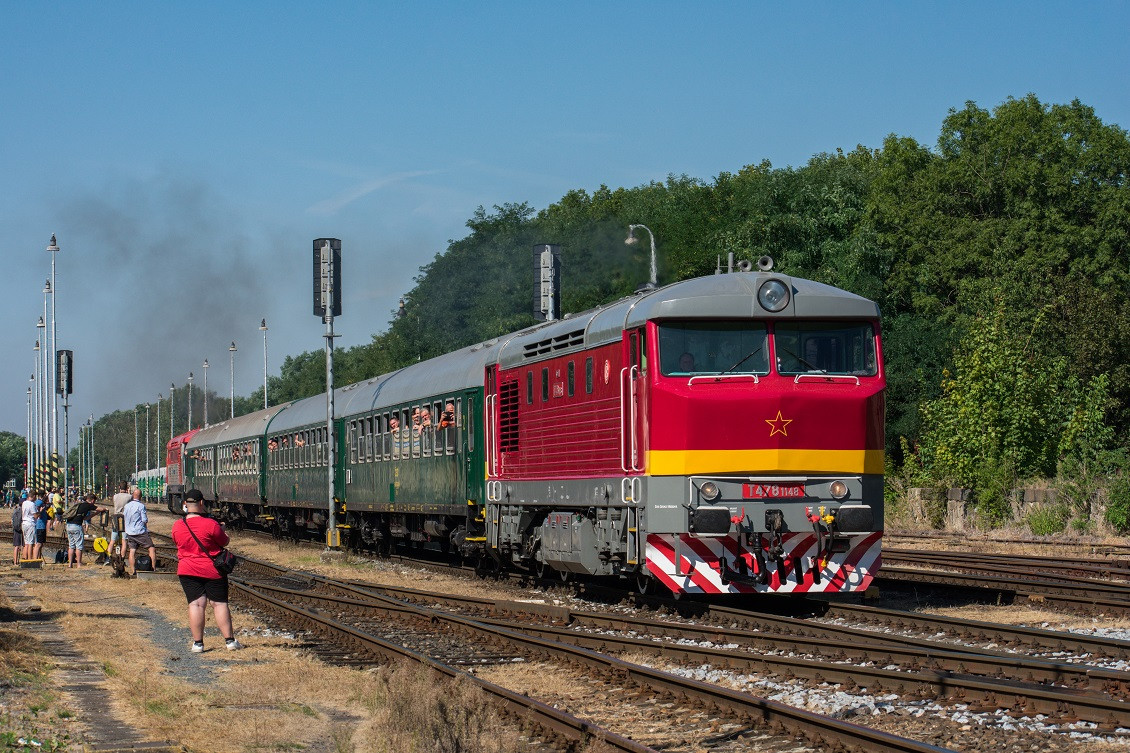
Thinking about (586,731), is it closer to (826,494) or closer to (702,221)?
(826,494)

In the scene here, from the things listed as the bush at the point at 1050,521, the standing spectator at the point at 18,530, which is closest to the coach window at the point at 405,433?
the standing spectator at the point at 18,530

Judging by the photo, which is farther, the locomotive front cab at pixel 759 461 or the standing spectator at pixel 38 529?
the standing spectator at pixel 38 529

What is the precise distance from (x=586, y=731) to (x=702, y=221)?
192ft

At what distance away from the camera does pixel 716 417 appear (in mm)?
15703

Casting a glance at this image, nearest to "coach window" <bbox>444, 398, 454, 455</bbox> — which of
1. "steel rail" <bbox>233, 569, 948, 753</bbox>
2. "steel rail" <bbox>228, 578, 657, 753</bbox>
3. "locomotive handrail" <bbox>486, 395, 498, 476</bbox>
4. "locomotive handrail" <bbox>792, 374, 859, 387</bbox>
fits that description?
"locomotive handrail" <bbox>486, 395, 498, 476</bbox>

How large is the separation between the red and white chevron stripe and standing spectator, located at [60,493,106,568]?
16.9 m

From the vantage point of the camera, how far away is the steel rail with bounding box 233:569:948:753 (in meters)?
8.42

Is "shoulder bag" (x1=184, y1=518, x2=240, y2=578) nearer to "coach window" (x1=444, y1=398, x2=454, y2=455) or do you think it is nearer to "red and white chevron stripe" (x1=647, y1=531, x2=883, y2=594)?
"red and white chevron stripe" (x1=647, y1=531, x2=883, y2=594)

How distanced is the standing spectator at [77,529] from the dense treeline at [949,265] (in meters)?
16.7

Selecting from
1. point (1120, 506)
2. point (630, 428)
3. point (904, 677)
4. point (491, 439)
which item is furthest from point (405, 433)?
point (904, 677)

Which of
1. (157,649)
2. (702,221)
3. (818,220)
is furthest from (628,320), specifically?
(702,221)

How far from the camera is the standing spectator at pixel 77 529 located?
96.0ft

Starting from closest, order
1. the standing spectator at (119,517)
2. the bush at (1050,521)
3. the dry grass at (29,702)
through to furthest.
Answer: the dry grass at (29,702)
the standing spectator at (119,517)
the bush at (1050,521)

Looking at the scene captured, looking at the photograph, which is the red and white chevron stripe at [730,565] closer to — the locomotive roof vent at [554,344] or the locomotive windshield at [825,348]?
the locomotive windshield at [825,348]
